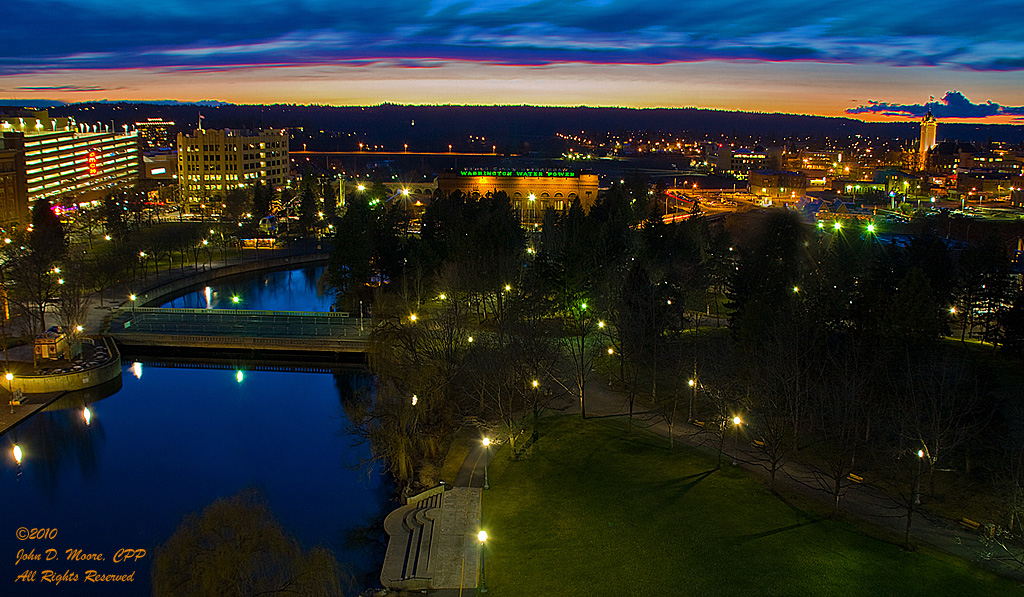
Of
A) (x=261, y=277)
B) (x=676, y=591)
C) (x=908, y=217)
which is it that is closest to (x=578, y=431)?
(x=676, y=591)

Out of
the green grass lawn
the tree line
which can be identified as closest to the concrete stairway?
the green grass lawn

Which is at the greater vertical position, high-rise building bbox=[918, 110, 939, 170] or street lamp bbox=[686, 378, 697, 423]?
A: high-rise building bbox=[918, 110, 939, 170]

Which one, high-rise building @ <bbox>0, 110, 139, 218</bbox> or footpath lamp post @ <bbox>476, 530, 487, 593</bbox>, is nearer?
footpath lamp post @ <bbox>476, 530, 487, 593</bbox>

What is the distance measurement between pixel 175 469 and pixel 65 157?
9456cm

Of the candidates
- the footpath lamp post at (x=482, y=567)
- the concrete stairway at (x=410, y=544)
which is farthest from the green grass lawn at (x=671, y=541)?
the concrete stairway at (x=410, y=544)

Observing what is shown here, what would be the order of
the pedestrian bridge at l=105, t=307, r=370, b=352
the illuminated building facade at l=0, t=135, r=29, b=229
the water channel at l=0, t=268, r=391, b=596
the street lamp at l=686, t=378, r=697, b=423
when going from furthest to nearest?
the illuminated building facade at l=0, t=135, r=29, b=229
the pedestrian bridge at l=105, t=307, r=370, b=352
the street lamp at l=686, t=378, r=697, b=423
the water channel at l=0, t=268, r=391, b=596

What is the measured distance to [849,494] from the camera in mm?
20219

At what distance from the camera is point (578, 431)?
81.0 feet

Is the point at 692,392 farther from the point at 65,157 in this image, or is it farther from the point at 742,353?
the point at 65,157

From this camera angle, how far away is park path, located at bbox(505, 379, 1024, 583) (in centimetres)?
1709

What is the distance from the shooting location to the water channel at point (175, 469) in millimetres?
19734

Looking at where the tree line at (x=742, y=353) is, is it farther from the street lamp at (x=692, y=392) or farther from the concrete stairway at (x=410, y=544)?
the concrete stairway at (x=410, y=544)

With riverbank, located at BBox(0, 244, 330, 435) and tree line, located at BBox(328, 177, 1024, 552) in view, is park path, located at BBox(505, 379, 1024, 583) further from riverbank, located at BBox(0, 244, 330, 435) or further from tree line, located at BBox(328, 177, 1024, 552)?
riverbank, located at BBox(0, 244, 330, 435)

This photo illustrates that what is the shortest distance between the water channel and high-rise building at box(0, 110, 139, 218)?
211ft
